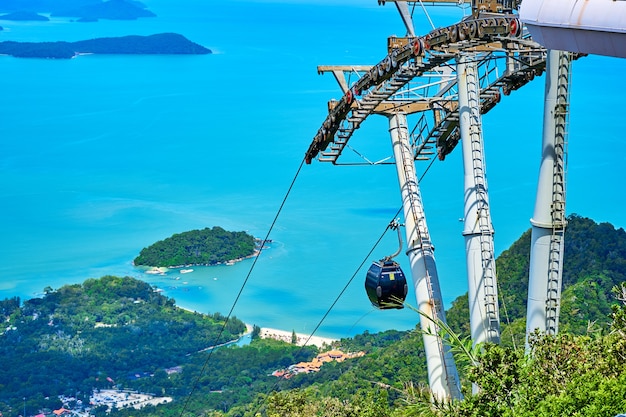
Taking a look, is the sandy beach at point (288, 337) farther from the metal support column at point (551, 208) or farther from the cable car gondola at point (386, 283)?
the metal support column at point (551, 208)

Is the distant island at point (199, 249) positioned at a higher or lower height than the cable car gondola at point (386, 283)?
higher

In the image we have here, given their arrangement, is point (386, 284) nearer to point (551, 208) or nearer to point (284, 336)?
point (551, 208)

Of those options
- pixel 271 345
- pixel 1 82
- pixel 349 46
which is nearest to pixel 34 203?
pixel 271 345

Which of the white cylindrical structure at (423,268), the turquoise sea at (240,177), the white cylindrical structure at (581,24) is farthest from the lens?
the turquoise sea at (240,177)

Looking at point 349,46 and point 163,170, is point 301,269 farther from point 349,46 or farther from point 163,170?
point 349,46

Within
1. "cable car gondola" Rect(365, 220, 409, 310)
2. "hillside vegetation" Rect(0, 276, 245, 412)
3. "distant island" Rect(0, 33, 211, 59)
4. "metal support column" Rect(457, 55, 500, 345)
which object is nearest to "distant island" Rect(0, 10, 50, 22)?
"distant island" Rect(0, 33, 211, 59)

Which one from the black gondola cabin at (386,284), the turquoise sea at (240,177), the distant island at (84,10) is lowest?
the black gondola cabin at (386,284)

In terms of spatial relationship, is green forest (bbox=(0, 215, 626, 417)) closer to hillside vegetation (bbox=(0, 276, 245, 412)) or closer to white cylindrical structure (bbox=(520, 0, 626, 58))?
hillside vegetation (bbox=(0, 276, 245, 412))

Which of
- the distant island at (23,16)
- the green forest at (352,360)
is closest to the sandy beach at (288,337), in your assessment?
the green forest at (352,360)

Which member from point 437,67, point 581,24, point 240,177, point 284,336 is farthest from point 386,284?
point 240,177
